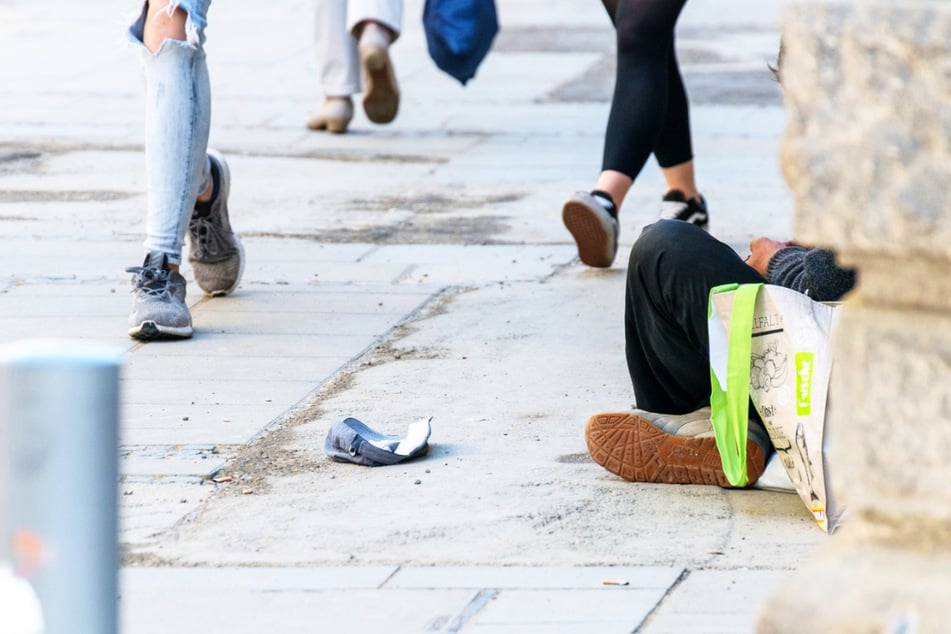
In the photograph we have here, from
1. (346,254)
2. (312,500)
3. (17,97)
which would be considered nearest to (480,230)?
(346,254)

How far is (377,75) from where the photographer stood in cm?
812

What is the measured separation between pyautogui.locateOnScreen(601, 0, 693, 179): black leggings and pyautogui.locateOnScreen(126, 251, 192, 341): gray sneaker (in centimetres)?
145

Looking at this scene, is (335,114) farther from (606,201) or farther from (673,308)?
(673,308)

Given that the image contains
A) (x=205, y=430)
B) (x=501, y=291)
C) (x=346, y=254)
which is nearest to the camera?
(x=205, y=430)

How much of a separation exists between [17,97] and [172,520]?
6.59 metres

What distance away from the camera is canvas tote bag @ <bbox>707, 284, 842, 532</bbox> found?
3107 millimetres

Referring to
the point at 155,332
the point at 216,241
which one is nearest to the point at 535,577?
the point at 155,332

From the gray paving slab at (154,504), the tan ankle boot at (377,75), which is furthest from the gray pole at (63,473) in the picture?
the tan ankle boot at (377,75)

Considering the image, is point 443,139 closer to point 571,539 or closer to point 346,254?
point 346,254

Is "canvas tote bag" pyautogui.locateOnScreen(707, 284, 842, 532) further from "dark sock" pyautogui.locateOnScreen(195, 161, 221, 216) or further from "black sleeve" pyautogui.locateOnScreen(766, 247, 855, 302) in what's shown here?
"dark sock" pyautogui.locateOnScreen(195, 161, 221, 216)

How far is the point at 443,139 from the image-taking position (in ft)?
27.4

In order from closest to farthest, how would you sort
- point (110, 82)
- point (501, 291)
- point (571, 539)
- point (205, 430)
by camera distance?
point (571, 539)
point (205, 430)
point (501, 291)
point (110, 82)

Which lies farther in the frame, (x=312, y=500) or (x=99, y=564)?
(x=312, y=500)

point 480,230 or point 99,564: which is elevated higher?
point 99,564
